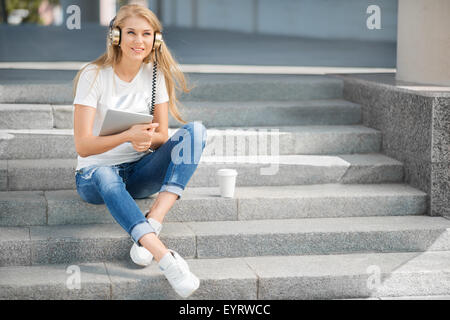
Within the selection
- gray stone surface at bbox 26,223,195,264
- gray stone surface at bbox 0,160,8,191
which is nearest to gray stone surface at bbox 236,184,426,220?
gray stone surface at bbox 26,223,195,264

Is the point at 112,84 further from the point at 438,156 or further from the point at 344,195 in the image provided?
the point at 438,156

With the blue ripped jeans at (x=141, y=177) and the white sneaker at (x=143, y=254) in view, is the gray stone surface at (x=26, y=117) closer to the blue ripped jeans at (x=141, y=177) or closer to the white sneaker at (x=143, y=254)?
the blue ripped jeans at (x=141, y=177)

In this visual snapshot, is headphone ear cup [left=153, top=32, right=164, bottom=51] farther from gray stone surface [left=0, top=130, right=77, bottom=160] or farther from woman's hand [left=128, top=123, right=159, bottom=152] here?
gray stone surface [left=0, top=130, right=77, bottom=160]

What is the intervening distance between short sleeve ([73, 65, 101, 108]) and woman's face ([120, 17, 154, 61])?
21cm

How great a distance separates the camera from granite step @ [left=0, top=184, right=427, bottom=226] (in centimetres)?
419

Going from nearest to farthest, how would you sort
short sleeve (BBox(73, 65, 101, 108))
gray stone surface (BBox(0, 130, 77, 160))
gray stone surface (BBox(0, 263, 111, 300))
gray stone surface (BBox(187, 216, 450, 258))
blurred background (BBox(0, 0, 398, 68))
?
gray stone surface (BBox(0, 263, 111, 300))
short sleeve (BBox(73, 65, 101, 108))
gray stone surface (BBox(187, 216, 450, 258))
gray stone surface (BBox(0, 130, 77, 160))
blurred background (BBox(0, 0, 398, 68))

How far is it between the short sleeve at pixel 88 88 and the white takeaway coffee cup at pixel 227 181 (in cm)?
88

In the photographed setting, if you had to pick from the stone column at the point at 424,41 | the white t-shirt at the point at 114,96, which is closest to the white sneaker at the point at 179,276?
the white t-shirt at the point at 114,96

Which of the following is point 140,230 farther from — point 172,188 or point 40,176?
point 40,176

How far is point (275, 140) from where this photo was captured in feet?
16.5

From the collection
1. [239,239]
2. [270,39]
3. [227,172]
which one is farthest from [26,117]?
[270,39]

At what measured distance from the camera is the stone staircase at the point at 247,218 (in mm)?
3850

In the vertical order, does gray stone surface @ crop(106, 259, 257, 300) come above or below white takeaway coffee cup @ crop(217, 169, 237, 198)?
below

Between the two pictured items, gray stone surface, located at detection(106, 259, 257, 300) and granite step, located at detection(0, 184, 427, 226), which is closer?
gray stone surface, located at detection(106, 259, 257, 300)
